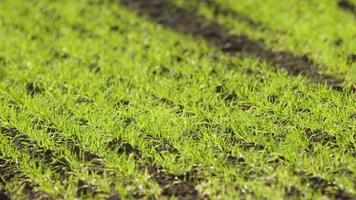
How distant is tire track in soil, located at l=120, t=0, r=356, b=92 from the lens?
16.6ft

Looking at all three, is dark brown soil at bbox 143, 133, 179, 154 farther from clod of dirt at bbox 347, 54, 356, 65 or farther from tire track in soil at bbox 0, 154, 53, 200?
clod of dirt at bbox 347, 54, 356, 65

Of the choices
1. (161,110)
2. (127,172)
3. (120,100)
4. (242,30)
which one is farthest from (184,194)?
(242,30)

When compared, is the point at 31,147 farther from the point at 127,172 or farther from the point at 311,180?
the point at 311,180

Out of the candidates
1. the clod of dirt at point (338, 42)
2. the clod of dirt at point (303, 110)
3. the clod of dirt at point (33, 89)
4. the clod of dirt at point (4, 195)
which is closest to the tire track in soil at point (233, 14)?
the clod of dirt at point (338, 42)

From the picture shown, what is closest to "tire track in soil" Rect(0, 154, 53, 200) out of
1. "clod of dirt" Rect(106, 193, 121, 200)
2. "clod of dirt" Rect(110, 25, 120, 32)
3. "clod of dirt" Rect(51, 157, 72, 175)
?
"clod of dirt" Rect(51, 157, 72, 175)

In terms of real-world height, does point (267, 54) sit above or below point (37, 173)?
above

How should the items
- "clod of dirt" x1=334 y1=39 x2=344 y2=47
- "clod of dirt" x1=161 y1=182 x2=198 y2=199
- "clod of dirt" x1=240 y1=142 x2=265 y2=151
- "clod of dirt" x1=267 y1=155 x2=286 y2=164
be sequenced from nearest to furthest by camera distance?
1. "clod of dirt" x1=161 y1=182 x2=198 y2=199
2. "clod of dirt" x1=267 y1=155 x2=286 y2=164
3. "clod of dirt" x1=240 y1=142 x2=265 y2=151
4. "clod of dirt" x1=334 y1=39 x2=344 y2=47

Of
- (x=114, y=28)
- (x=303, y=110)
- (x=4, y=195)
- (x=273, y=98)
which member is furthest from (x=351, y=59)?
(x=4, y=195)

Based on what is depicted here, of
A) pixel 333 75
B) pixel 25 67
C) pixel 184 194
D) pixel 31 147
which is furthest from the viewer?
pixel 25 67

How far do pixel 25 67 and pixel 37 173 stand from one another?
1992mm

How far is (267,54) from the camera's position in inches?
220

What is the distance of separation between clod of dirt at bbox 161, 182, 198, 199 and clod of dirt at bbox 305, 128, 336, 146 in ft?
2.94

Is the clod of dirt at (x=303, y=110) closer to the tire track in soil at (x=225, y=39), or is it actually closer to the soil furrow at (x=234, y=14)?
the tire track in soil at (x=225, y=39)

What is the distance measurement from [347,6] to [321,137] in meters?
3.07
